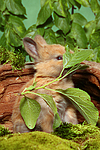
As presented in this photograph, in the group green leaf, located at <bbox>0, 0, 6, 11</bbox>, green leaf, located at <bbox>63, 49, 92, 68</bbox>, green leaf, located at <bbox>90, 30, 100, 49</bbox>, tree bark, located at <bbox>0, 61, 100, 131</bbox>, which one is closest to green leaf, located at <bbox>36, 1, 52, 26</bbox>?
green leaf, located at <bbox>0, 0, 6, 11</bbox>

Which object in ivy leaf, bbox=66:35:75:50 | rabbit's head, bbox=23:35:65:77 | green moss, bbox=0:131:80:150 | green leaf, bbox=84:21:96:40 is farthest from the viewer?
green leaf, bbox=84:21:96:40

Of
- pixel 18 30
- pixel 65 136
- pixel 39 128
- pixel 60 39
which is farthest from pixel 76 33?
pixel 65 136

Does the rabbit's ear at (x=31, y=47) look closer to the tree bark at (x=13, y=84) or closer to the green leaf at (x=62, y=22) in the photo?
the tree bark at (x=13, y=84)

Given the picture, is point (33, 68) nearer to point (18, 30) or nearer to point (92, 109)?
point (18, 30)

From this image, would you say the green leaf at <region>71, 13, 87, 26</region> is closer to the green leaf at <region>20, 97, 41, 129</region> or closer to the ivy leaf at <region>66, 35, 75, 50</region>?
the ivy leaf at <region>66, 35, 75, 50</region>

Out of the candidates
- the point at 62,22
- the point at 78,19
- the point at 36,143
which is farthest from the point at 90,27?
the point at 36,143

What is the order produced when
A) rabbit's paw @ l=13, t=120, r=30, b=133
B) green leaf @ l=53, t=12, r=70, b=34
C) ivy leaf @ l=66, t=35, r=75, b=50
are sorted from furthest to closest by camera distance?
ivy leaf @ l=66, t=35, r=75, b=50, green leaf @ l=53, t=12, r=70, b=34, rabbit's paw @ l=13, t=120, r=30, b=133
